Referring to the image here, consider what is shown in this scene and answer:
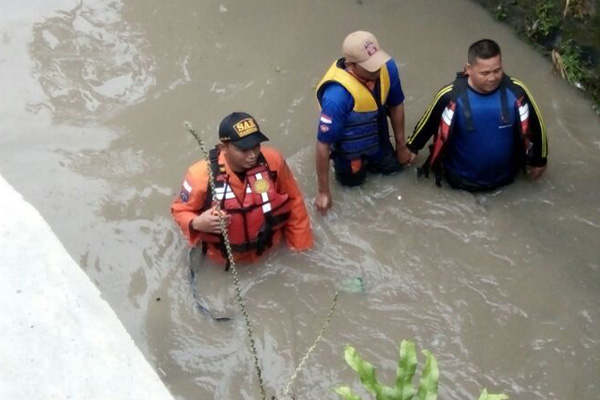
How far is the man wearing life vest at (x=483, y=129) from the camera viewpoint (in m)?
4.77

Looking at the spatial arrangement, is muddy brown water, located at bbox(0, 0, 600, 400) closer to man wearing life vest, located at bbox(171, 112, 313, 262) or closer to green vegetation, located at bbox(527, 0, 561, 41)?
green vegetation, located at bbox(527, 0, 561, 41)

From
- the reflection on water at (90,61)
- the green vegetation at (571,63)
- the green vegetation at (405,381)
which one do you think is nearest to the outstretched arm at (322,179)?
the reflection on water at (90,61)

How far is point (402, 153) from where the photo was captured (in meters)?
5.41

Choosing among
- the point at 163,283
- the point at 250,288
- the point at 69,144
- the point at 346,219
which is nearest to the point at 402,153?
the point at 346,219

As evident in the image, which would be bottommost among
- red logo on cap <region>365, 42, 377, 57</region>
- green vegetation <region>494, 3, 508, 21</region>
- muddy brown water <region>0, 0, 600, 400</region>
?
muddy brown water <region>0, 0, 600, 400</region>

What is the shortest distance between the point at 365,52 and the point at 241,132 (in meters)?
0.93

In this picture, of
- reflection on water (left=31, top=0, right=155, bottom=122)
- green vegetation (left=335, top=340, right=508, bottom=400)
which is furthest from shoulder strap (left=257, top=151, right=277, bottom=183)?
green vegetation (left=335, top=340, right=508, bottom=400)

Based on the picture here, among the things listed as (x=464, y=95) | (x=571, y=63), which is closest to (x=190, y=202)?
(x=464, y=95)

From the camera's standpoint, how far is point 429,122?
5.11 m

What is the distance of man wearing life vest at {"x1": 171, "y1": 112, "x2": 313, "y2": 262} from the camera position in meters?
4.38

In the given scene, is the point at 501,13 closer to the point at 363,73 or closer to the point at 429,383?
the point at 363,73

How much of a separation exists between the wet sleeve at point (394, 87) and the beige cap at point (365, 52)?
25 centimetres

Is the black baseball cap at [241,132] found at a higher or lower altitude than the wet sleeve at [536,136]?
higher

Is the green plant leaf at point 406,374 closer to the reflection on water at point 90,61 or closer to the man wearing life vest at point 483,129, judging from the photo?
the man wearing life vest at point 483,129
